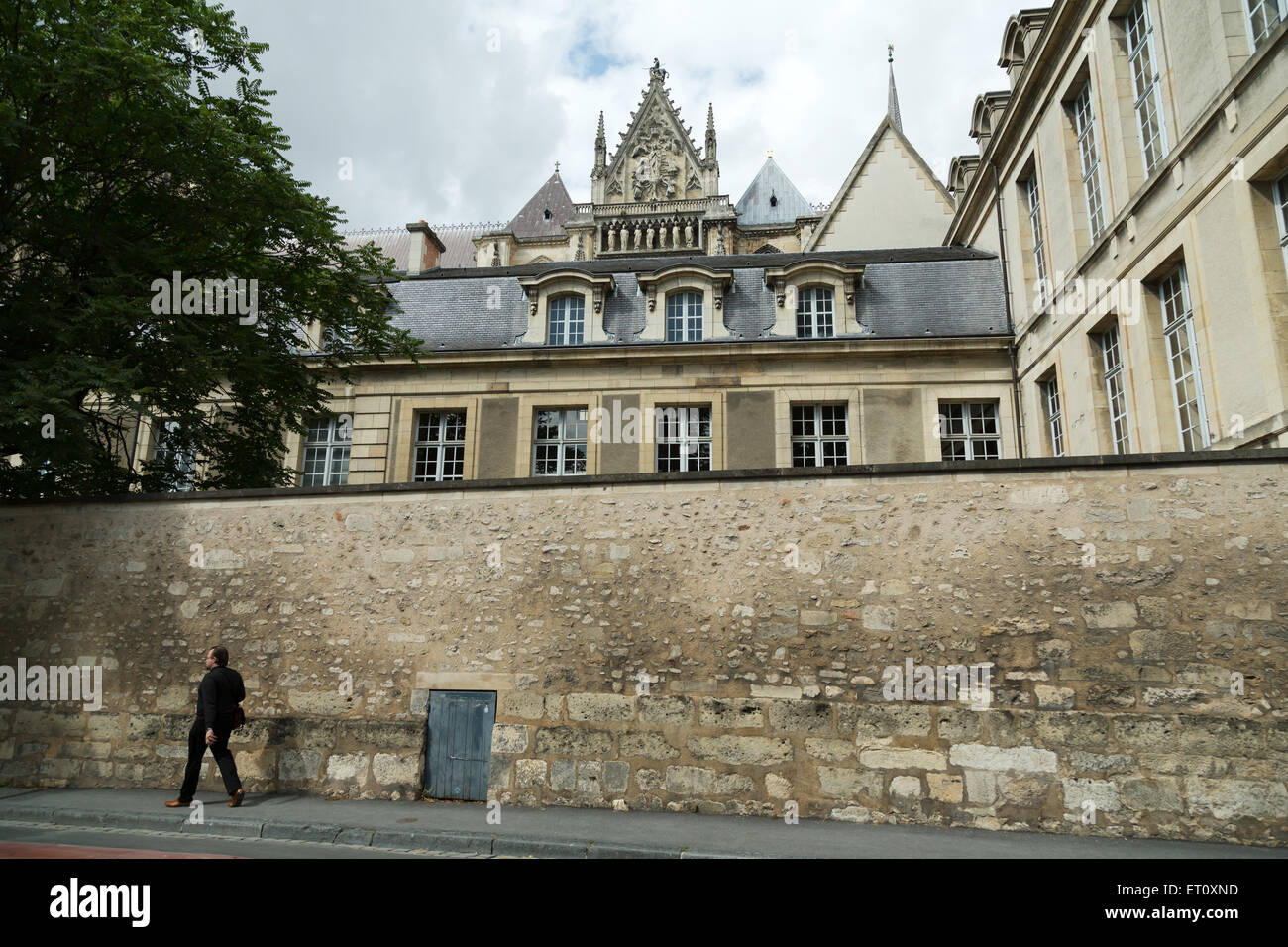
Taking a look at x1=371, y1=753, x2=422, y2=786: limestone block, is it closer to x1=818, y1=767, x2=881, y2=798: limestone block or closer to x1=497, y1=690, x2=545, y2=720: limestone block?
x1=497, y1=690, x2=545, y2=720: limestone block

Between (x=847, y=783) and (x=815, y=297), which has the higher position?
(x=815, y=297)

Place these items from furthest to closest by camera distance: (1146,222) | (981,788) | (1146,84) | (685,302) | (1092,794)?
(685,302) < (1146,84) < (1146,222) < (981,788) < (1092,794)

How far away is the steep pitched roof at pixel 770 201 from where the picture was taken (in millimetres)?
48875

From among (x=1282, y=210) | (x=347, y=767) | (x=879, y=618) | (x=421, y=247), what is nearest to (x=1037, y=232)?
(x=1282, y=210)

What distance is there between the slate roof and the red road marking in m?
12.1

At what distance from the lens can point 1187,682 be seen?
6668 millimetres

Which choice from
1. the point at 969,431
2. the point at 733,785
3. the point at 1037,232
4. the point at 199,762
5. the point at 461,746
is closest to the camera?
the point at 733,785

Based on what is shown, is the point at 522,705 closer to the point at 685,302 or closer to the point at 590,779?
the point at 590,779

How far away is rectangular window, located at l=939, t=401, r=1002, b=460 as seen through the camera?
1563 centimetres

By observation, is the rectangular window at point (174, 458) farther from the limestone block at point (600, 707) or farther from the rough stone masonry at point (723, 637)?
the limestone block at point (600, 707)

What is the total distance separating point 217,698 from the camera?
7227 millimetres

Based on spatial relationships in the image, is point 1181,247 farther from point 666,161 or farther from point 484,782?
point 666,161

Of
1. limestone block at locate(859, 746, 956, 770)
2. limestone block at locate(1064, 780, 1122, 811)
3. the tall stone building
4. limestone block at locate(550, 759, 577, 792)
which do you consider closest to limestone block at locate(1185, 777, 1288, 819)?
limestone block at locate(1064, 780, 1122, 811)

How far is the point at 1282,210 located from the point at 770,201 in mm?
43096
